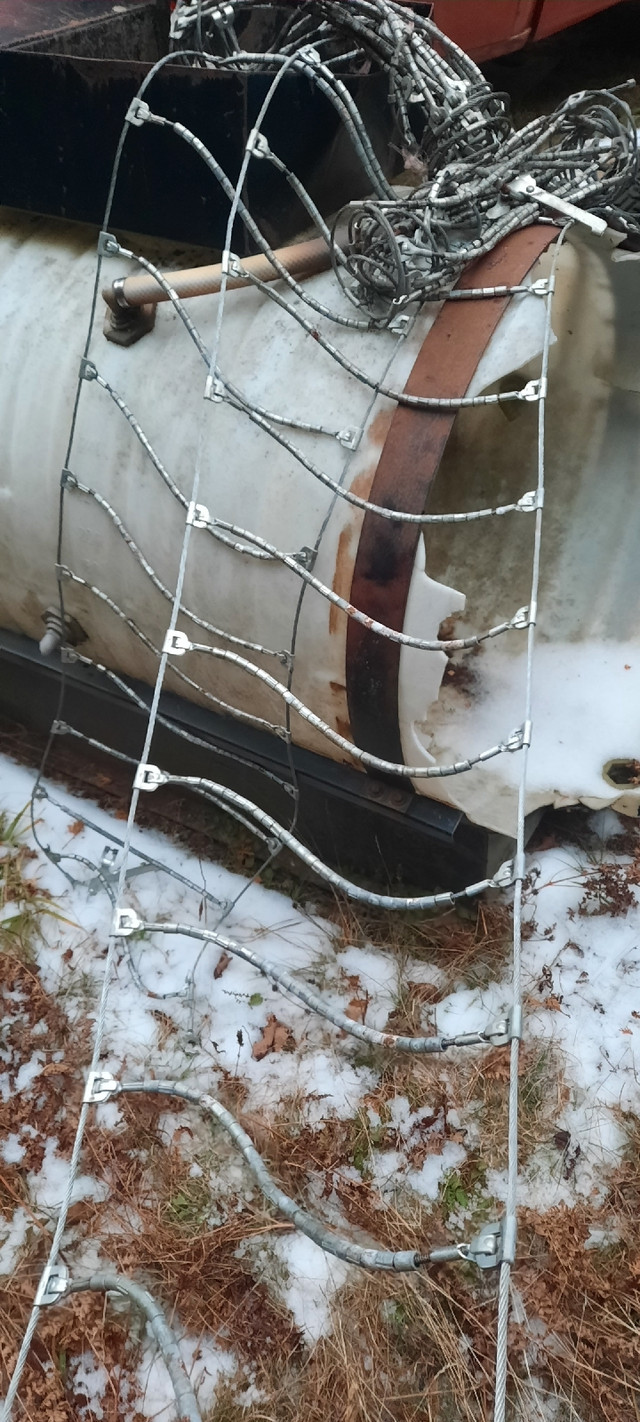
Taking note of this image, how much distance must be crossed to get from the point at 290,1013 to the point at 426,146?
2.87 metres

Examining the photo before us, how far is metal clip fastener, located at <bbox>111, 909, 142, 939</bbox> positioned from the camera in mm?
2039

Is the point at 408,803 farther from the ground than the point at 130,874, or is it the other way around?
the point at 408,803

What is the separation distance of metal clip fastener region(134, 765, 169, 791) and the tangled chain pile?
4.71ft

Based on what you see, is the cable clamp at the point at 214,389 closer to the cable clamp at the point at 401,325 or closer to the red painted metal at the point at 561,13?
the cable clamp at the point at 401,325

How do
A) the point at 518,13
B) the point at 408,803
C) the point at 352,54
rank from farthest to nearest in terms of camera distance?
the point at 518,13 → the point at 408,803 → the point at 352,54

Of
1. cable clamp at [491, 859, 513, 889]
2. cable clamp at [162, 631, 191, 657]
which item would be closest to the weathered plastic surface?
cable clamp at [162, 631, 191, 657]

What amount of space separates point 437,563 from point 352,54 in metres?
1.72

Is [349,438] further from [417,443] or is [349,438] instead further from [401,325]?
[401,325]

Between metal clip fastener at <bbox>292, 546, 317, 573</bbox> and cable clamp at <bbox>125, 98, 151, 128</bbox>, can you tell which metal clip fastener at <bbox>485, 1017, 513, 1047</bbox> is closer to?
metal clip fastener at <bbox>292, 546, 317, 573</bbox>

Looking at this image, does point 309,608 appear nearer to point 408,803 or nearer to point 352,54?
point 408,803

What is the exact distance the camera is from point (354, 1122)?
310 cm

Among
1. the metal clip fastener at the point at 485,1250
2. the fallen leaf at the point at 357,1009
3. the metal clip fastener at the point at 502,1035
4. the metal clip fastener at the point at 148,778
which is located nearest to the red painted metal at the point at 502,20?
Answer: the metal clip fastener at the point at 148,778

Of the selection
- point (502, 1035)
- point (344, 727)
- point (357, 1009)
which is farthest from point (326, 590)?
point (357, 1009)

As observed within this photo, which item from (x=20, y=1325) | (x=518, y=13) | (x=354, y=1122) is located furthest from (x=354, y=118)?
(x=518, y=13)
